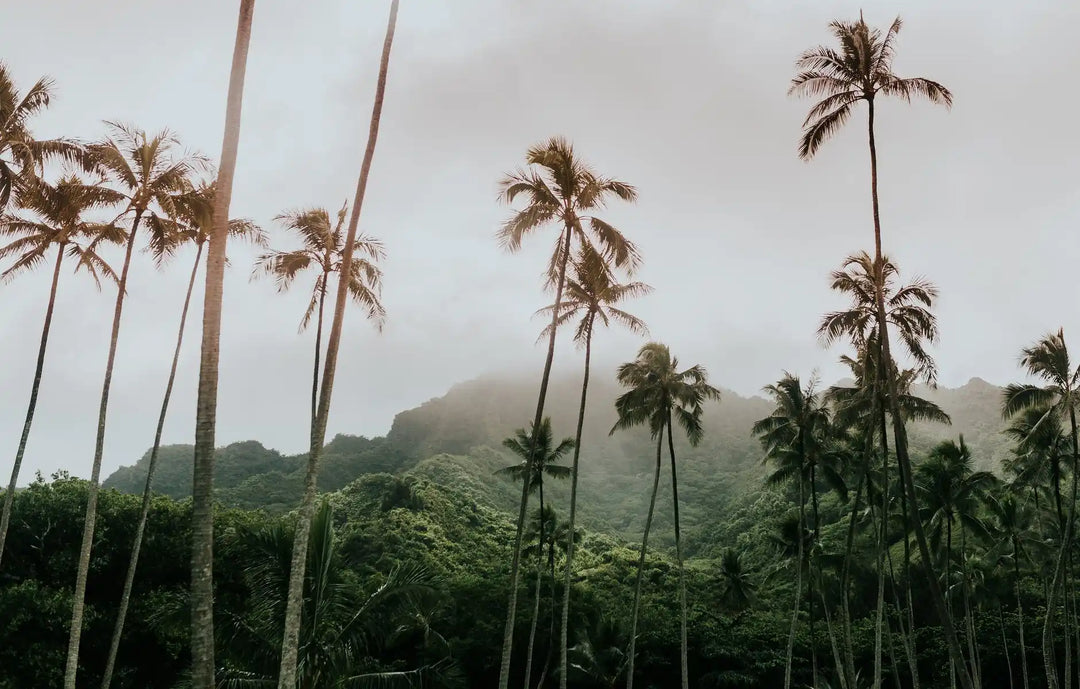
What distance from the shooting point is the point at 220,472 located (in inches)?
3565

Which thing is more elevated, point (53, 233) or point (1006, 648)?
point (53, 233)

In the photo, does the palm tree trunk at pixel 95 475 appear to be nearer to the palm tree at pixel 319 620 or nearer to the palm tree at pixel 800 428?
the palm tree at pixel 319 620

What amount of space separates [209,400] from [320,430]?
358 cm

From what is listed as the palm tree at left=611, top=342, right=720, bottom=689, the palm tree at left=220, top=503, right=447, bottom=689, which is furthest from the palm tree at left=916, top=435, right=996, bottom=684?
the palm tree at left=220, top=503, right=447, bottom=689

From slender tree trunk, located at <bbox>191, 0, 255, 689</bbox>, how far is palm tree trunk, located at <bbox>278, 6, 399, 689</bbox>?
223 cm

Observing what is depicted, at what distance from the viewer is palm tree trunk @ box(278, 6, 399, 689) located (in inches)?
433

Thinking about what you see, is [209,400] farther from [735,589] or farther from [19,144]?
[735,589]

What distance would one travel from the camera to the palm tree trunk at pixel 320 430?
433 inches

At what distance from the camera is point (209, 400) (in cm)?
889

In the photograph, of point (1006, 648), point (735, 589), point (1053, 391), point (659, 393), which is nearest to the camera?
point (1053, 391)

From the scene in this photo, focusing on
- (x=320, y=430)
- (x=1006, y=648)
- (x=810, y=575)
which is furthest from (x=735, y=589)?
(x=320, y=430)

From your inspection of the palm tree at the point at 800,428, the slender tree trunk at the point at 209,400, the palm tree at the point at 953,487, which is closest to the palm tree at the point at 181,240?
the slender tree trunk at the point at 209,400

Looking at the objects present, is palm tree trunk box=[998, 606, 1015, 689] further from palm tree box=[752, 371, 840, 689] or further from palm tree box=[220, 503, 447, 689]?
palm tree box=[220, 503, 447, 689]

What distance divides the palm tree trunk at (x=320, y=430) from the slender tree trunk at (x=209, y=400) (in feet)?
7.32
